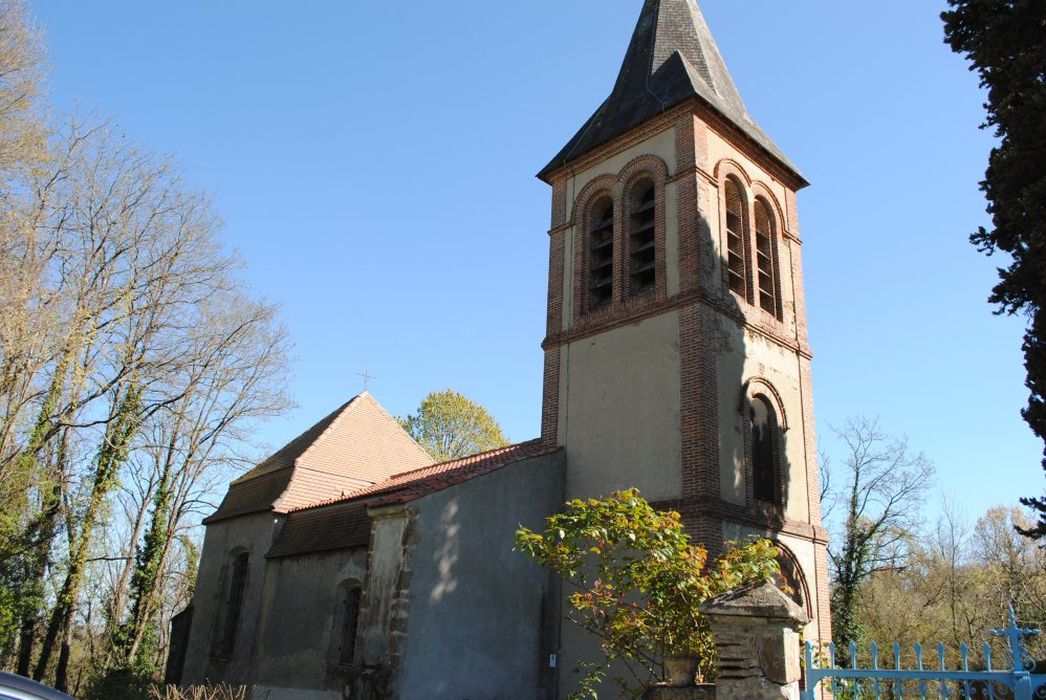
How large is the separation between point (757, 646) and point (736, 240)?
11817mm

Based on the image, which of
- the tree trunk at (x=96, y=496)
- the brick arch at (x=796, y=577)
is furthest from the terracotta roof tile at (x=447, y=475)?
the tree trunk at (x=96, y=496)

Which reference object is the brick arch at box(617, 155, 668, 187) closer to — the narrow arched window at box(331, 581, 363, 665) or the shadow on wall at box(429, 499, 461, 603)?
the shadow on wall at box(429, 499, 461, 603)

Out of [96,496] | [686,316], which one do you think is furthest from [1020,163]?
[96,496]

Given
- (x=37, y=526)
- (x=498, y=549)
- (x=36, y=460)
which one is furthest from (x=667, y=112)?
(x=37, y=526)

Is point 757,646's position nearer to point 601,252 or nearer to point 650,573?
point 650,573

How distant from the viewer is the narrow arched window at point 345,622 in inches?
592

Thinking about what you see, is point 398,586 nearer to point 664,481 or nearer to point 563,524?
point 563,524

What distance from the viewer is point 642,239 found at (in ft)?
54.4

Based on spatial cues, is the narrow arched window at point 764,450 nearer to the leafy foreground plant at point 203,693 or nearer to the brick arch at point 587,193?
the brick arch at point 587,193

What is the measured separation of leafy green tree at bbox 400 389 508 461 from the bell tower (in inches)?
753

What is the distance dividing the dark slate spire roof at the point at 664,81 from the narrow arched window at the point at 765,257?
1.36m

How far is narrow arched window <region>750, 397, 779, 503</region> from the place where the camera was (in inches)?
583

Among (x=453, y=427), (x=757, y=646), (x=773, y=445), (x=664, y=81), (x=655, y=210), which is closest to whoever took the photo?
(x=757, y=646)

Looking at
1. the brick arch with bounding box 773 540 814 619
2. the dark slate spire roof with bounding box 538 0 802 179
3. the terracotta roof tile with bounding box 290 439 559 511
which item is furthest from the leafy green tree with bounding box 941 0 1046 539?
the terracotta roof tile with bounding box 290 439 559 511
